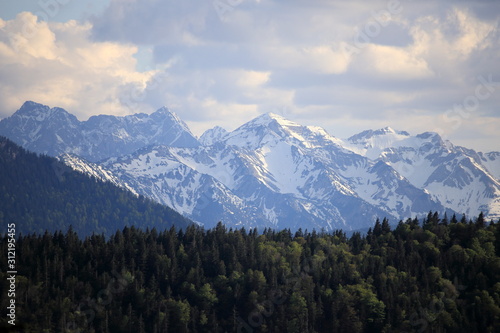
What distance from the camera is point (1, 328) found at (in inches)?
2911

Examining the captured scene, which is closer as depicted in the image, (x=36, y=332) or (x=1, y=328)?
(x=1, y=328)

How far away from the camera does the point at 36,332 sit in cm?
19975

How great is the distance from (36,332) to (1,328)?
13233 cm
